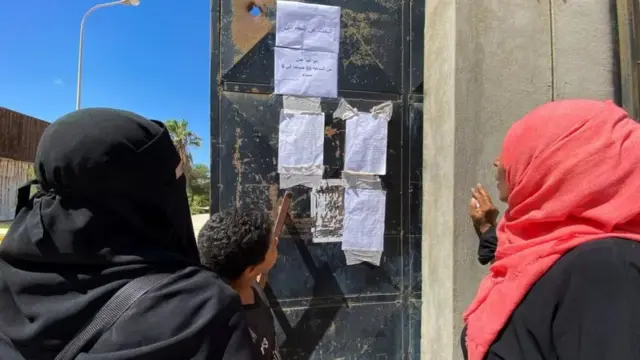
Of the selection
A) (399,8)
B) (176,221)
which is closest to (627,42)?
(399,8)

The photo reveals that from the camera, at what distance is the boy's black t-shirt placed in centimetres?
170

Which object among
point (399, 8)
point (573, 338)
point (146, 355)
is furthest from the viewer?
point (399, 8)

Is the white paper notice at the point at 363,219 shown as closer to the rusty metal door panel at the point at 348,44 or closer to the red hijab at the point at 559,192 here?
the rusty metal door panel at the point at 348,44

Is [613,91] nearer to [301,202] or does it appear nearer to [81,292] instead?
[301,202]

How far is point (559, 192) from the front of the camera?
3.60 feet

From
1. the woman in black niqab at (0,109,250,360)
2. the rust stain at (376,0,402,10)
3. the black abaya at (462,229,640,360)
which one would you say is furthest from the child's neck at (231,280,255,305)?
the rust stain at (376,0,402,10)

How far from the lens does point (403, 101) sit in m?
2.61

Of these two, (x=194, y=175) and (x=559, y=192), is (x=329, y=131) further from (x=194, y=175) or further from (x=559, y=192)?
(x=194, y=175)

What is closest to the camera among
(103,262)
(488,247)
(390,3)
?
(103,262)

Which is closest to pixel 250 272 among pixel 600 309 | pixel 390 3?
pixel 600 309

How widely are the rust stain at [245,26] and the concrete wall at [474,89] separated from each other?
955mm

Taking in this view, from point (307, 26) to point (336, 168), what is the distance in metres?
0.77

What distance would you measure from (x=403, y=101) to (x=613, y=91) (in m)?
1.20

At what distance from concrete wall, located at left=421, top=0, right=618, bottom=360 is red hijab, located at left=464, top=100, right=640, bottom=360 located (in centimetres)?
120
